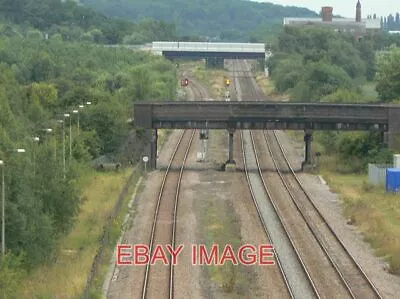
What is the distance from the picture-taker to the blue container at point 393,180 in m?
49.6

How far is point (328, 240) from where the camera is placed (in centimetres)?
3803

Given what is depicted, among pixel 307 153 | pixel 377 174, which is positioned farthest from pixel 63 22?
pixel 377 174

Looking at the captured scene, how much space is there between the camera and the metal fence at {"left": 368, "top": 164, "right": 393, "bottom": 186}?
5125 cm

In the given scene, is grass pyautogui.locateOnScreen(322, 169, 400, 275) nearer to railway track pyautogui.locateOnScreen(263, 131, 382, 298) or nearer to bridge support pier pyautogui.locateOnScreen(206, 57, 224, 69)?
railway track pyautogui.locateOnScreen(263, 131, 382, 298)

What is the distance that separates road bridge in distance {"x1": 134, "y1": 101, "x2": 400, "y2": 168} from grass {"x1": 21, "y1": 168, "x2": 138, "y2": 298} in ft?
22.0

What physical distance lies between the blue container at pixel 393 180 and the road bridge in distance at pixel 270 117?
27.7 feet

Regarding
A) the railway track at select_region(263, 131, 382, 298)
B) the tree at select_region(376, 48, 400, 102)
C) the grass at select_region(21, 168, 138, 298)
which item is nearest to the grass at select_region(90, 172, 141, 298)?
the grass at select_region(21, 168, 138, 298)

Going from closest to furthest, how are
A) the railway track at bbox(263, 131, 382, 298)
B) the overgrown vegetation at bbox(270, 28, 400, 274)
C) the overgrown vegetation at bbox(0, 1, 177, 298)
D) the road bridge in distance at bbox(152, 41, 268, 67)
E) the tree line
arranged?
the railway track at bbox(263, 131, 382, 298)
the overgrown vegetation at bbox(0, 1, 177, 298)
the overgrown vegetation at bbox(270, 28, 400, 274)
the tree line
the road bridge in distance at bbox(152, 41, 268, 67)

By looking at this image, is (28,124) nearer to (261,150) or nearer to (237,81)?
(261,150)

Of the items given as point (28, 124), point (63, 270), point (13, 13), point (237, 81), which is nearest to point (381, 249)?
point (63, 270)

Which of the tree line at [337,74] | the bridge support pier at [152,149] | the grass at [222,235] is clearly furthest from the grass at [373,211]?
the bridge support pier at [152,149]

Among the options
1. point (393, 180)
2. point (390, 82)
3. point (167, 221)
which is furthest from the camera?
point (390, 82)

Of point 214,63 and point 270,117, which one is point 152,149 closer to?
point 270,117

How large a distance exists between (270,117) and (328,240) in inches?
826
